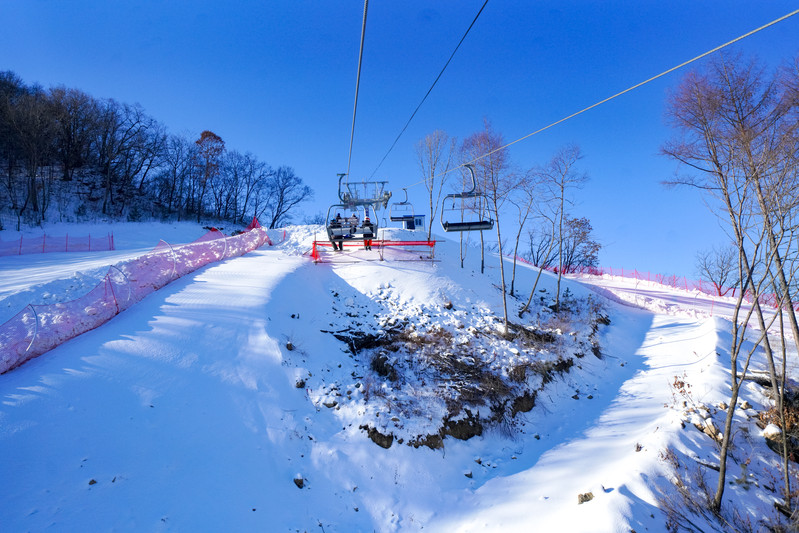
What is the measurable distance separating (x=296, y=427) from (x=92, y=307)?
25.2ft

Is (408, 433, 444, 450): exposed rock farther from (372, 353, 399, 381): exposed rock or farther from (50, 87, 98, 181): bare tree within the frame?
(50, 87, 98, 181): bare tree

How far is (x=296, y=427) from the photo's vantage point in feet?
28.4

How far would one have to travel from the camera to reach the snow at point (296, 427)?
→ 6.09m

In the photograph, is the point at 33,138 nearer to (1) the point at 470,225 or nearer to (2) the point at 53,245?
(2) the point at 53,245

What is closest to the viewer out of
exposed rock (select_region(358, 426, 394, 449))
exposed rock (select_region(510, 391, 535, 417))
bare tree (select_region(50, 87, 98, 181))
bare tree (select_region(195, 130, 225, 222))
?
exposed rock (select_region(358, 426, 394, 449))

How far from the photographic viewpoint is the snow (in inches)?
240

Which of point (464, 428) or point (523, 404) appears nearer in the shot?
point (464, 428)

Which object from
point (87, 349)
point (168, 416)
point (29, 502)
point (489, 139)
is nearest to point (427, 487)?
point (168, 416)

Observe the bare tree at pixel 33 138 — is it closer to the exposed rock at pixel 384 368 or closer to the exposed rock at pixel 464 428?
the exposed rock at pixel 384 368

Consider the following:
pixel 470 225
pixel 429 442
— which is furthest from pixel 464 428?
pixel 470 225

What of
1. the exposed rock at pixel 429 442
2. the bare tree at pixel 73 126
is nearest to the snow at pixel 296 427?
the exposed rock at pixel 429 442

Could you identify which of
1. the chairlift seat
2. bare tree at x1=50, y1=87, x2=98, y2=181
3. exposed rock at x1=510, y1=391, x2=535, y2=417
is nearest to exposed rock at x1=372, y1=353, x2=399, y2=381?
exposed rock at x1=510, y1=391, x2=535, y2=417

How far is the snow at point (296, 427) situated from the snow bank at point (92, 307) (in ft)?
1.61

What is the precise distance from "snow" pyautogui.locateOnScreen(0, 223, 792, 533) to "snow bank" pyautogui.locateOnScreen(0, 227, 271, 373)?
49cm
